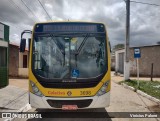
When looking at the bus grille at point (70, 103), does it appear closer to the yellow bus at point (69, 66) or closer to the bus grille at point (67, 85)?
the yellow bus at point (69, 66)

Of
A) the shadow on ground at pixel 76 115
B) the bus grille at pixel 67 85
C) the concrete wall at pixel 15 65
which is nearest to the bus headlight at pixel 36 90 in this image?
the bus grille at pixel 67 85

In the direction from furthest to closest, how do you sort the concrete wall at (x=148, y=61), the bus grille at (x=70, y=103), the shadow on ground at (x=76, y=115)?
the concrete wall at (x=148, y=61) → the shadow on ground at (x=76, y=115) → the bus grille at (x=70, y=103)

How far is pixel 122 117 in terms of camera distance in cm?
850

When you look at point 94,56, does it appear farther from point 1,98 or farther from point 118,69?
point 118,69

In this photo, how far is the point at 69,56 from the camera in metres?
7.79

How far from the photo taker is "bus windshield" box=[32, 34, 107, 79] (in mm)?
7727

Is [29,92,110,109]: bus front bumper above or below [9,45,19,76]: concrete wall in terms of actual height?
below

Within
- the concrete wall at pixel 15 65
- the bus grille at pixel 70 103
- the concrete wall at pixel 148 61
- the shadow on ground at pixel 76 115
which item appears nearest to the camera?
the bus grille at pixel 70 103

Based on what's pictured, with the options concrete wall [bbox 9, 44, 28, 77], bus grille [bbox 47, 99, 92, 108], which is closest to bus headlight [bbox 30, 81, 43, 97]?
bus grille [bbox 47, 99, 92, 108]

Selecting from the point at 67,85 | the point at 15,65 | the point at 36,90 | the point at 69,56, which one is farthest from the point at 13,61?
the point at 67,85

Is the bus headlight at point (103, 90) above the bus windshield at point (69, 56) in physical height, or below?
below

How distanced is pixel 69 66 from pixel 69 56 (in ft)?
1.01

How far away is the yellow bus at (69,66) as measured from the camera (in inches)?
300

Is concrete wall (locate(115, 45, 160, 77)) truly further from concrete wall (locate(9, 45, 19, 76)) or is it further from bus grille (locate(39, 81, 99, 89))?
bus grille (locate(39, 81, 99, 89))
